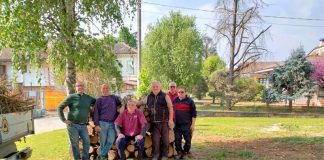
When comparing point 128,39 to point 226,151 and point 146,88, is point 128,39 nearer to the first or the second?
point 226,151

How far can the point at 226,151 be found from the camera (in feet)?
29.0

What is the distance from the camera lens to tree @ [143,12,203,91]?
120ft

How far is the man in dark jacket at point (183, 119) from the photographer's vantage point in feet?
27.4

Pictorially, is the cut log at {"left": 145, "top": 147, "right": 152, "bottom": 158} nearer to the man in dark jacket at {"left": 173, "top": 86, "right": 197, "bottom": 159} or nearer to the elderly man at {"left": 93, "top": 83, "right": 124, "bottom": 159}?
the man in dark jacket at {"left": 173, "top": 86, "right": 197, "bottom": 159}

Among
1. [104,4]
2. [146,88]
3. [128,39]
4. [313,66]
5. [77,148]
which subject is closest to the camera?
[77,148]

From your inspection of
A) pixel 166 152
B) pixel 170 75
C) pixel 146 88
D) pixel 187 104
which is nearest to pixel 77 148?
pixel 166 152

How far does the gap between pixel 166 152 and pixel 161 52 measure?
29.5m

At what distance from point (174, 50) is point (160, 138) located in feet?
95.2

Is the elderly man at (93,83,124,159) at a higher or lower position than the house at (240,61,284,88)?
lower

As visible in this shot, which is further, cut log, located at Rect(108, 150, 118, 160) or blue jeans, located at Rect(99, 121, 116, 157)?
cut log, located at Rect(108, 150, 118, 160)

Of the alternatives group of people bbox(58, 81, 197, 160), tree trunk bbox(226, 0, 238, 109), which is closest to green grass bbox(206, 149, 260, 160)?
group of people bbox(58, 81, 197, 160)

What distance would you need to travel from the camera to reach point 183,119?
8.34 metres

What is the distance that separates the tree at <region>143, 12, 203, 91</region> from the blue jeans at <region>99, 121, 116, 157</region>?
28.1 meters

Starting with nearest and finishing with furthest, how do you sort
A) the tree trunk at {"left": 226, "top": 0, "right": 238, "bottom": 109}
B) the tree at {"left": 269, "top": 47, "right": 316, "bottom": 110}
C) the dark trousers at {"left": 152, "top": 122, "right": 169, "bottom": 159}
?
1. the dark trousers at {"left": 152, "top": 122, "right": 169, "bottom": 159}
2. the tree at {"left": 269, "top": 47, "right": 316, "bottom": 110}
3. the tree trunk at {"left": 226, "top": 0, "right": 238, "bottom": 109}
